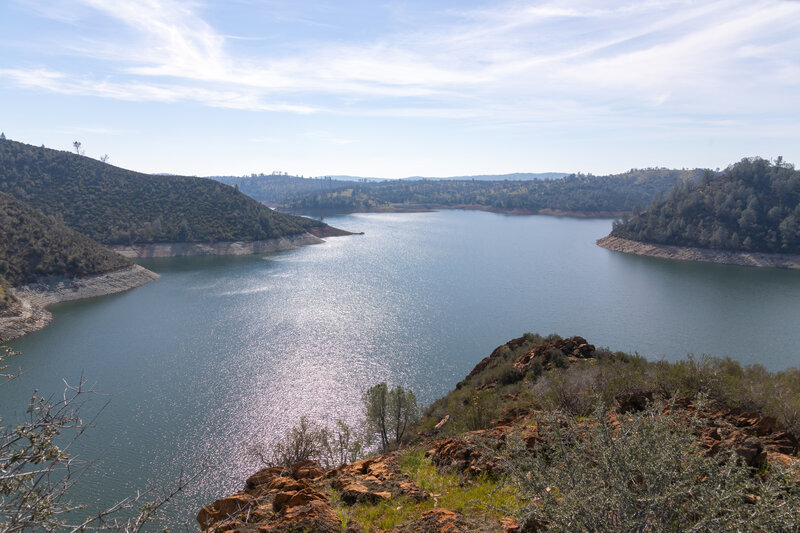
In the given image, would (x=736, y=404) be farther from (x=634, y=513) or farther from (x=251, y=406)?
(x=251, y=406)

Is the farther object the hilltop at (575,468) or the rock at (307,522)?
the rock at (307,522)

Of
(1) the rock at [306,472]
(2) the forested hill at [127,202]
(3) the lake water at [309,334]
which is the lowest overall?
(3) the lake water at [309,334]

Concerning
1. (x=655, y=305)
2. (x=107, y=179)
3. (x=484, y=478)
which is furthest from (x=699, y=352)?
(x=107, y=179)

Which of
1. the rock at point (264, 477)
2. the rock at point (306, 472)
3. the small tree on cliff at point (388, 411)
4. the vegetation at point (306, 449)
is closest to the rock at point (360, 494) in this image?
the rock at point (306, 472)

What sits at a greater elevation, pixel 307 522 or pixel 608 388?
pixel 608 388

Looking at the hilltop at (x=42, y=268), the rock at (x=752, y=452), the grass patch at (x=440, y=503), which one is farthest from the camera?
the hilltop at (x=42, y=268)

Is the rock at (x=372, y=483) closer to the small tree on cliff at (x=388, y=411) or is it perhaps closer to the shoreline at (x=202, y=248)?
the small tree on cliff at (x=388, y=411)

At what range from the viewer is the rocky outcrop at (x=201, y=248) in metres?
91.8

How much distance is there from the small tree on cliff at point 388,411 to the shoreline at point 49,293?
40.6 metres

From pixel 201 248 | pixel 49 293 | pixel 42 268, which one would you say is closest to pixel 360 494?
pixel 49 293

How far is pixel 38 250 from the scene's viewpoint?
58.2 metres

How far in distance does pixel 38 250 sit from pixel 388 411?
196 feet

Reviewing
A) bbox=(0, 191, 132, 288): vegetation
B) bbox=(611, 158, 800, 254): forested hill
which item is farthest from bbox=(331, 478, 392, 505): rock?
bbox=(611, 158, 800, 254): forested hill

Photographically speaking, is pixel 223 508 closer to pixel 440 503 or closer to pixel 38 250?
pixel 440 503
